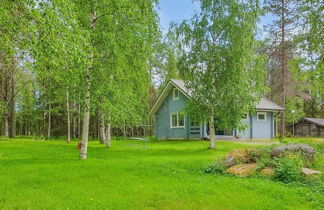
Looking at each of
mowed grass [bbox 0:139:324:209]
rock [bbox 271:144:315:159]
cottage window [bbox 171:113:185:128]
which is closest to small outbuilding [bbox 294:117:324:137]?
cottage window [bbox 171:113:185:128]

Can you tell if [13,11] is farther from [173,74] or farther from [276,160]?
[173,74]

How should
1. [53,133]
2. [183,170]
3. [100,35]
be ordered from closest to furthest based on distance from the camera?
[183,170] < [100,35] < [53,133]

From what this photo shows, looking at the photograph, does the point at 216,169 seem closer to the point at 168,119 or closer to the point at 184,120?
the point at 184,120

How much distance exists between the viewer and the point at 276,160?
22.3 ft

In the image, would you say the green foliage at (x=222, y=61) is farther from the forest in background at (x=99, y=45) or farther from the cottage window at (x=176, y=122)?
the cottage window at (x=176, y=122)

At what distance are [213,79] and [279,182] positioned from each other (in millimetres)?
8248

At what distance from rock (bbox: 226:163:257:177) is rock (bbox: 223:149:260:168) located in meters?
0.27

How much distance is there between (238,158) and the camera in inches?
294

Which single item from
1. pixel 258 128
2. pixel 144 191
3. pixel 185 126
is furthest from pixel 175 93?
pixel 144 191

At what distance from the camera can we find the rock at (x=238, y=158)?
738 centimetres

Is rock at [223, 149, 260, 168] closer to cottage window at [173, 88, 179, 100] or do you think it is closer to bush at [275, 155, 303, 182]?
bush at [275, 155, 303, 182]

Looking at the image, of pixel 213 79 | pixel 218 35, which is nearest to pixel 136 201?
Result: pixel 213 79

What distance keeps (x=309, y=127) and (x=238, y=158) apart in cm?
3028

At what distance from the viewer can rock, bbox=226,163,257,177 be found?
6.57 m
